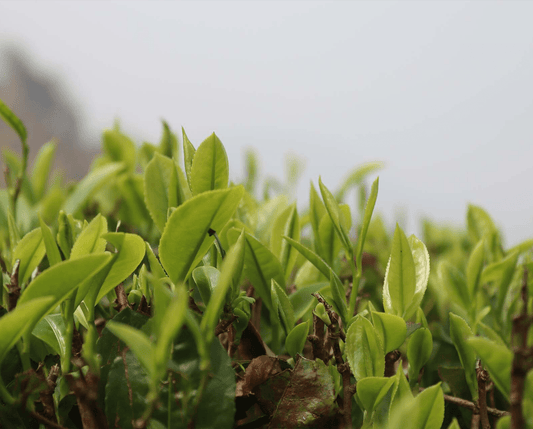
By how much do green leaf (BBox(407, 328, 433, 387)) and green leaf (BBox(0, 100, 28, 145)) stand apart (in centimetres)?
80

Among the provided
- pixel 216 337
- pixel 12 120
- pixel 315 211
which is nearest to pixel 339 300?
pixel 216 337

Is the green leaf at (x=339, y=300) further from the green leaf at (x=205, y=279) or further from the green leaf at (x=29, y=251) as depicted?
the green leaf at (x=29, y=251)

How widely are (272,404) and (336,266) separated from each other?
0.36m

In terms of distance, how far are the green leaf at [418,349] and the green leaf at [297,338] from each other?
0.16 meters

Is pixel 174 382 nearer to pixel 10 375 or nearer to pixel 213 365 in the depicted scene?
pixel 213 365

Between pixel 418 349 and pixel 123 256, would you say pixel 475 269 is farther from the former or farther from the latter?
pixel 123 256

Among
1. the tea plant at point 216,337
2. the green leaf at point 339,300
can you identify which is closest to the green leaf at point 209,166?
the tea plant at point 216,337

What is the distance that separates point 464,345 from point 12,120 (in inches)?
34.6

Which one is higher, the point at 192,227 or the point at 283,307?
the point at 192,227

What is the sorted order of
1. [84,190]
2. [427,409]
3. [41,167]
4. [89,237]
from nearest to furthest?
[427,409] → [89,237] → [84,190] → [41,167]

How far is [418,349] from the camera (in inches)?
23.2

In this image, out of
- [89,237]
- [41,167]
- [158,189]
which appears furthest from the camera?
[41,167]

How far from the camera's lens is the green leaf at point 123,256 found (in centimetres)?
49

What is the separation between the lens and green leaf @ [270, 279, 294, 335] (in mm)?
587
